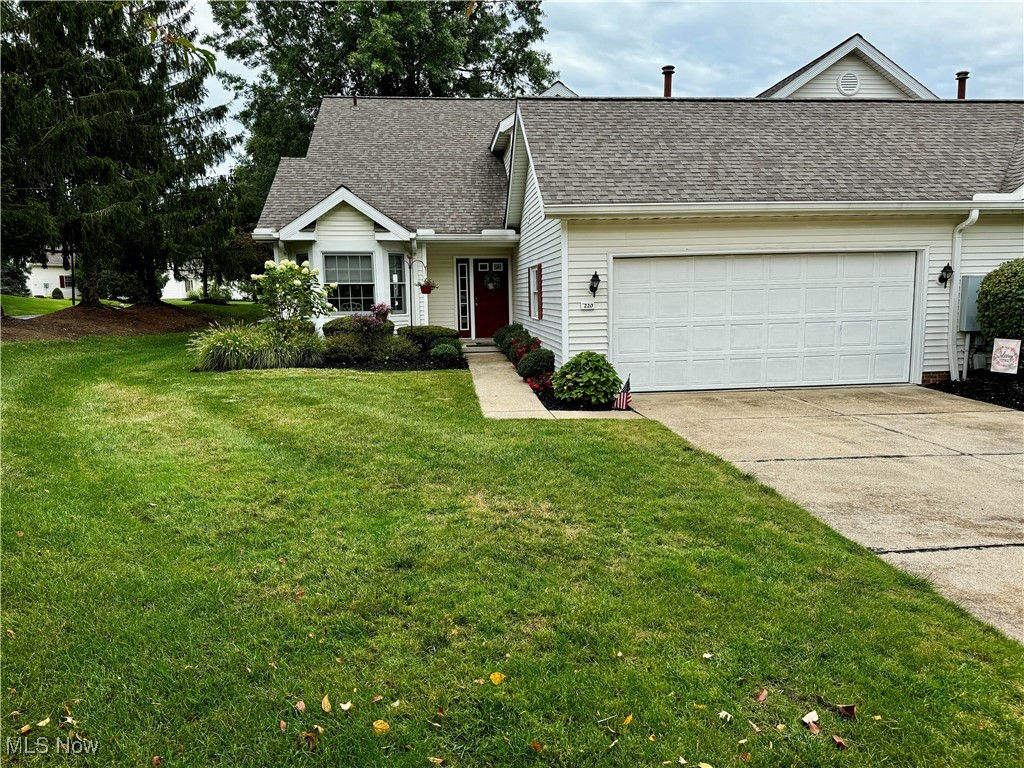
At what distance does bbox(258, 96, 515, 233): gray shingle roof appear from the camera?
50.9ft

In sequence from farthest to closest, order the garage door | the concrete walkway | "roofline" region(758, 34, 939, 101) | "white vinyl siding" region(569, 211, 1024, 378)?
"roofline" region(758, 34, 939, 101) < the garage door < "white vinyl siding" region(569, 211, 1024, 378) < the concrete walkway

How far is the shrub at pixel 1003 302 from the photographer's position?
31.4ft

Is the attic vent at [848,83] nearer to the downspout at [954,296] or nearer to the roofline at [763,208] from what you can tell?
the roofline at [763,208]

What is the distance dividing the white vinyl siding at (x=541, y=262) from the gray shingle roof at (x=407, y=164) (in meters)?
1.66

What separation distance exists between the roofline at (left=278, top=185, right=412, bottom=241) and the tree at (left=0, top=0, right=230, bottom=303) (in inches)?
181

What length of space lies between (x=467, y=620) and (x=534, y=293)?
10.4 meters

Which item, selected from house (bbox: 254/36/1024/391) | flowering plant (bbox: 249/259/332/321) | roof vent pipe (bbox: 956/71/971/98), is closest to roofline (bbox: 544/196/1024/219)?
house (bbox: 254/36/1024/391)

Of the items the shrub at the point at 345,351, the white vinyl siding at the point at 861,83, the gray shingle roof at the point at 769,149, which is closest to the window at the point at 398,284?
the shrub at the point at 345,351

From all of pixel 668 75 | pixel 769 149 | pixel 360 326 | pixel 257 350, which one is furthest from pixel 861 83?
pixel 257 350

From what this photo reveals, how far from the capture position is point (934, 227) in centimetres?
1030

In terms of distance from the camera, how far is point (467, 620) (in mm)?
3303

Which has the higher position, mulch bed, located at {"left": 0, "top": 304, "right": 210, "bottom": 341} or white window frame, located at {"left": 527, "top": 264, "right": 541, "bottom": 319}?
white window frame, located at {"left": 527, "top": 264, "right": 541, "bottom": 319}

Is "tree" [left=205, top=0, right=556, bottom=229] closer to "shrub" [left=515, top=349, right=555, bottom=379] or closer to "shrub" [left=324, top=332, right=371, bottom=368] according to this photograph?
"shrub" [left=324, top=332, right=371, bottom=368]

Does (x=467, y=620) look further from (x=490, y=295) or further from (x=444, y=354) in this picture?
(x=490, y=295)
